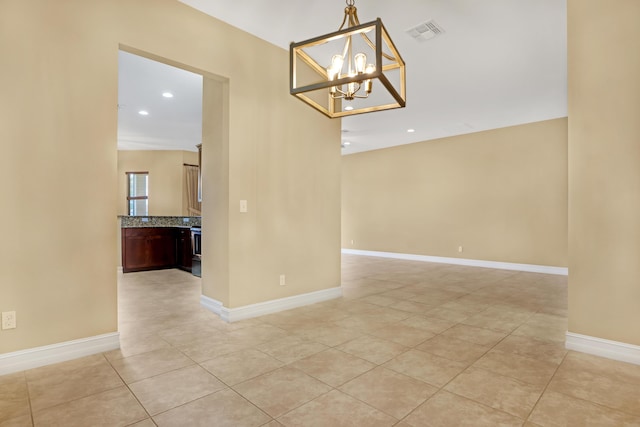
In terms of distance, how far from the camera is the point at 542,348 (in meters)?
2.78

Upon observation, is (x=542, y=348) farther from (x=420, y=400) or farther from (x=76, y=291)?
(x=76, y=291)

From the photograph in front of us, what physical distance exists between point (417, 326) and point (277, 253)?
1693 millimetres

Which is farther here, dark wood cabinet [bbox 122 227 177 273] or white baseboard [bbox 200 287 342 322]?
dark wood cabinet [bbox 122 227 177 273]

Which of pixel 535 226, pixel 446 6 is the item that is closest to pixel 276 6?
pixel 446 6

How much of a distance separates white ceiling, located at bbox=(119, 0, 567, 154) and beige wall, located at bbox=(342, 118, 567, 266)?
0.77m

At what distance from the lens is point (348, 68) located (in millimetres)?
2525

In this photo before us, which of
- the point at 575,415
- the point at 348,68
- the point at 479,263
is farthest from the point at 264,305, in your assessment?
the point at 479,263

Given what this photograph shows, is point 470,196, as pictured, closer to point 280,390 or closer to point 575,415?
point 575,415

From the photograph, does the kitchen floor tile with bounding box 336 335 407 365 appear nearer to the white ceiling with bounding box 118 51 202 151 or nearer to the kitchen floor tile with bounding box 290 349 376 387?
the kitchen floor tile with bounding box 290 349 376 387

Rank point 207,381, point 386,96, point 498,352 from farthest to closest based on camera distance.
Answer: point 386,96 < point 498,352 < point 207,381

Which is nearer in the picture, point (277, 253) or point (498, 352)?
point (498, 352)

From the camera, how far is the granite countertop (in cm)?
685

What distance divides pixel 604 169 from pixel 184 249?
21.1ft

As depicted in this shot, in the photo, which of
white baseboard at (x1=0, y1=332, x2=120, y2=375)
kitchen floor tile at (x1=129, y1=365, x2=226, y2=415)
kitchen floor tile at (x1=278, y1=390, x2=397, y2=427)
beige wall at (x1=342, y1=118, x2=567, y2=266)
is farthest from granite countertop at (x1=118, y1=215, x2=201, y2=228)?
kitchen floor tile at (x1=278, y1=390, x2=397, y2=427)
